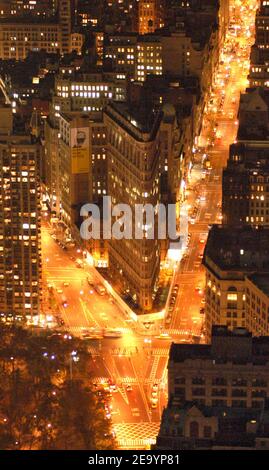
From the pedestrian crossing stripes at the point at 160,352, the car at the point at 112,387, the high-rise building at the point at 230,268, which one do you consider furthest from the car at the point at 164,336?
the car at the point at 112,387

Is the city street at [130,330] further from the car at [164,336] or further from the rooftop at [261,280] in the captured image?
the rooftop at [261,280]

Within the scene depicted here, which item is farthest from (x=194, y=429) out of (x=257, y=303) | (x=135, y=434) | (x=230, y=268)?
(x=230, y=268)

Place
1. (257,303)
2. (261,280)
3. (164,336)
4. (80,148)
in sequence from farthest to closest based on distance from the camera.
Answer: (80,148), (164,336), (261,280), (257,303)

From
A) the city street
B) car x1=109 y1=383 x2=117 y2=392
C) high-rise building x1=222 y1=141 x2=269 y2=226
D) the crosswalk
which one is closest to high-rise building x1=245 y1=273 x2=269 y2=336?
the city street

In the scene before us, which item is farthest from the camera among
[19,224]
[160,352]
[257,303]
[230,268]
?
[19,224]

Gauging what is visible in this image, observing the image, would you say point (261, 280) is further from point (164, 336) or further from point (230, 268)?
point (164, 336)
